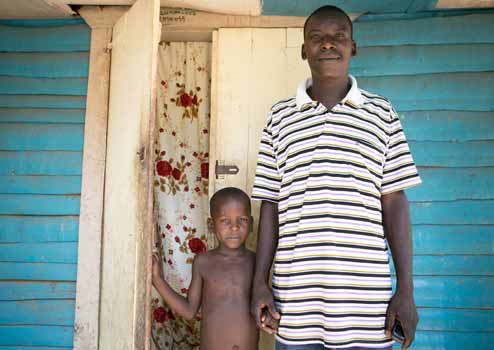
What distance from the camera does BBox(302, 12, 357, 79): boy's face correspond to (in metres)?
2.14

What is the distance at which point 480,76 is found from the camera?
9.80 ft

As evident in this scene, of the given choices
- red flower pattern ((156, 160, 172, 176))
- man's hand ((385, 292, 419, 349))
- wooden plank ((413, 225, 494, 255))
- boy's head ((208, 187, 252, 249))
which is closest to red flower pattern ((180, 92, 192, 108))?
red flower pattern ((156, 160, 172, 176))

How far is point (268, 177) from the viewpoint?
2209 mm

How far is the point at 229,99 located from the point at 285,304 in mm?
1575

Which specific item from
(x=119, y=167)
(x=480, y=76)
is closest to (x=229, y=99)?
(x=119, y=167)

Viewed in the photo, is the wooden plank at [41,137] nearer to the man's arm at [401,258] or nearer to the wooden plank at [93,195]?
the wooden plank at [93,195]

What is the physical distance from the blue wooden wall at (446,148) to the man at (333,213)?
93cm

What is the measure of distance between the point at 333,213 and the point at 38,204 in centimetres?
207

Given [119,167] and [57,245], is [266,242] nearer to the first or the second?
[119,167]

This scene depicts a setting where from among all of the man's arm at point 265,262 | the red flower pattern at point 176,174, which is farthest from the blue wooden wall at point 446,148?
the red flower pattern at point 176,174

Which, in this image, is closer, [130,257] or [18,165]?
[130,257]

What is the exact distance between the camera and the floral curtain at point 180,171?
355 cm

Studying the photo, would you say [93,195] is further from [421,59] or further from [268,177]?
[421,59]

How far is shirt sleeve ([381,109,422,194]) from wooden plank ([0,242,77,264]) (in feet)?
6.66
